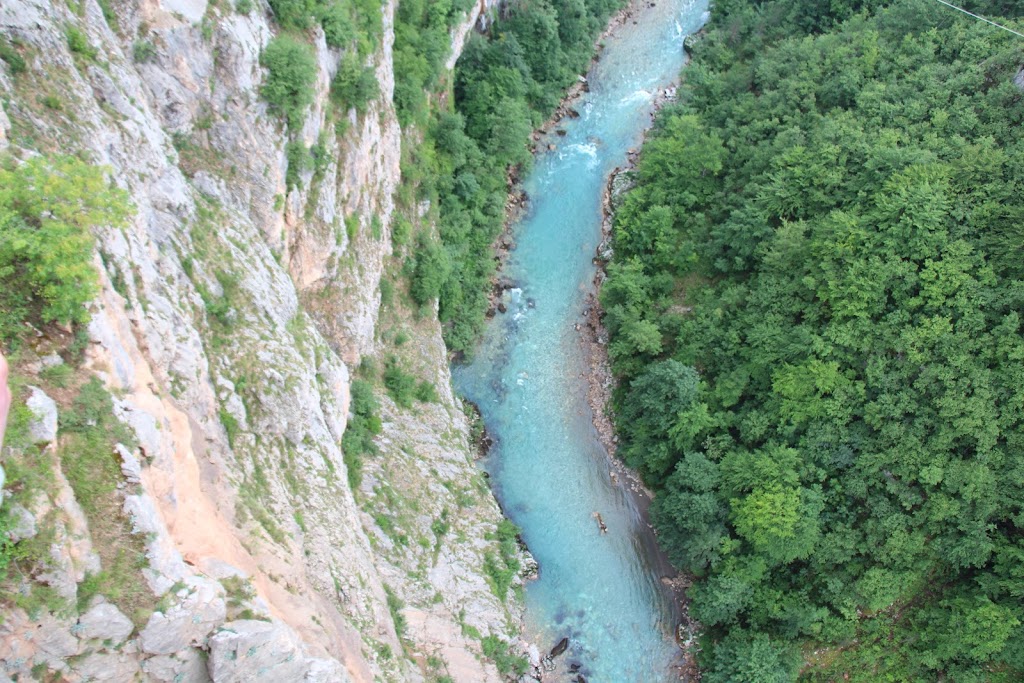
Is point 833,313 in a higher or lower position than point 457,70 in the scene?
lower

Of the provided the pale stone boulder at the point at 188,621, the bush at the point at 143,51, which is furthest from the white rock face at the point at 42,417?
the bush at the point at 143,51

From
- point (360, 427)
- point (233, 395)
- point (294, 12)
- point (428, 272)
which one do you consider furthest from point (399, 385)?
point (294, 12)

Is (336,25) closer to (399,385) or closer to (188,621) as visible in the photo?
(399,385)

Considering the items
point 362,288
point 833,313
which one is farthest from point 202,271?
point 833,313

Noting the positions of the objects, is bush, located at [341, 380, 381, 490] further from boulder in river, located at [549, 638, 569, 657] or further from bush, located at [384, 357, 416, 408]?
boulder in river, located at [549, 638, 569, 657]

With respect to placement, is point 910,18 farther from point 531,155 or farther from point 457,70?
point 457,70
